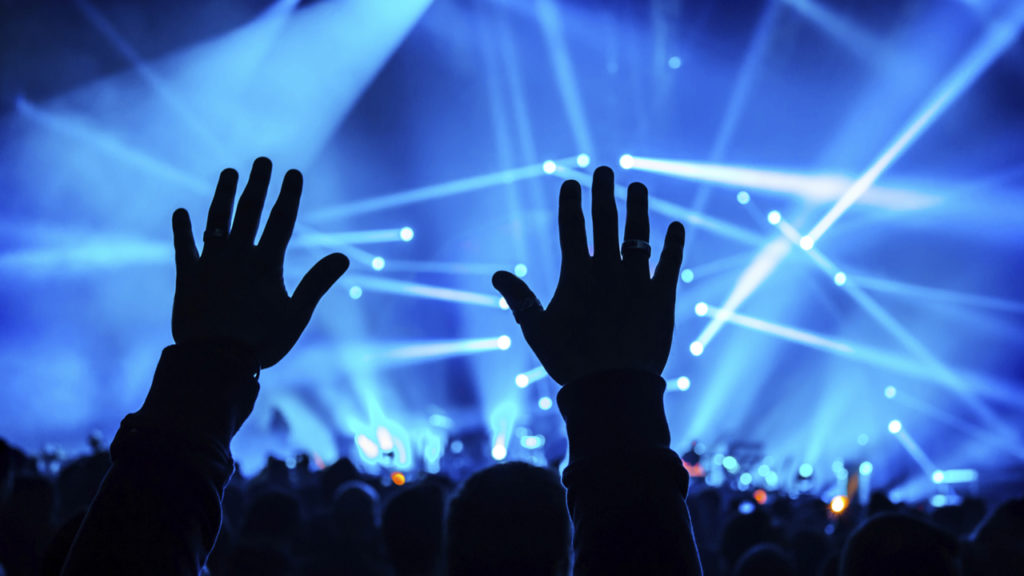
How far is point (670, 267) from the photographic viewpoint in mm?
1160

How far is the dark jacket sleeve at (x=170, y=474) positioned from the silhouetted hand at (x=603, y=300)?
421mm

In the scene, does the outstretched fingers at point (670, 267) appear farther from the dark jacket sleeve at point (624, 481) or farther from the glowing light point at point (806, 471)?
the glowing light point at point (806, 471)

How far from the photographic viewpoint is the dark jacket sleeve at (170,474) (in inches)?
35.2

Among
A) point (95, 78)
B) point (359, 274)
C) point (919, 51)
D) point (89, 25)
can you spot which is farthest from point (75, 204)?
point (919, 51)

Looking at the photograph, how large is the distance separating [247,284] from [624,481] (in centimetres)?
60

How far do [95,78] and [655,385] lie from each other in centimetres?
1158

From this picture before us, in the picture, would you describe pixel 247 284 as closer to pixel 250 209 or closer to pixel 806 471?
pixel 250 209

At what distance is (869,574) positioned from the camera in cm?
200

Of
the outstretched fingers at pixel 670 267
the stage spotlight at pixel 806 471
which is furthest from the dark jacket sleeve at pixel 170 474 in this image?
the stage spotlight at pixel 806 471

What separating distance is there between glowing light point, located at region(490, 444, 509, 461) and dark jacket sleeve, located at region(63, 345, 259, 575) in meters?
14.9

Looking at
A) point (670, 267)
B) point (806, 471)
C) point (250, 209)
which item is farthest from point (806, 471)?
point (250, 209)

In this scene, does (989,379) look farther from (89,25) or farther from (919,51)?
(89,25)

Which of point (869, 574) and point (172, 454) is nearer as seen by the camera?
point (172, 454)

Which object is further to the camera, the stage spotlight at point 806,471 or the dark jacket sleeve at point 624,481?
the stage spotlight at point 806,471
